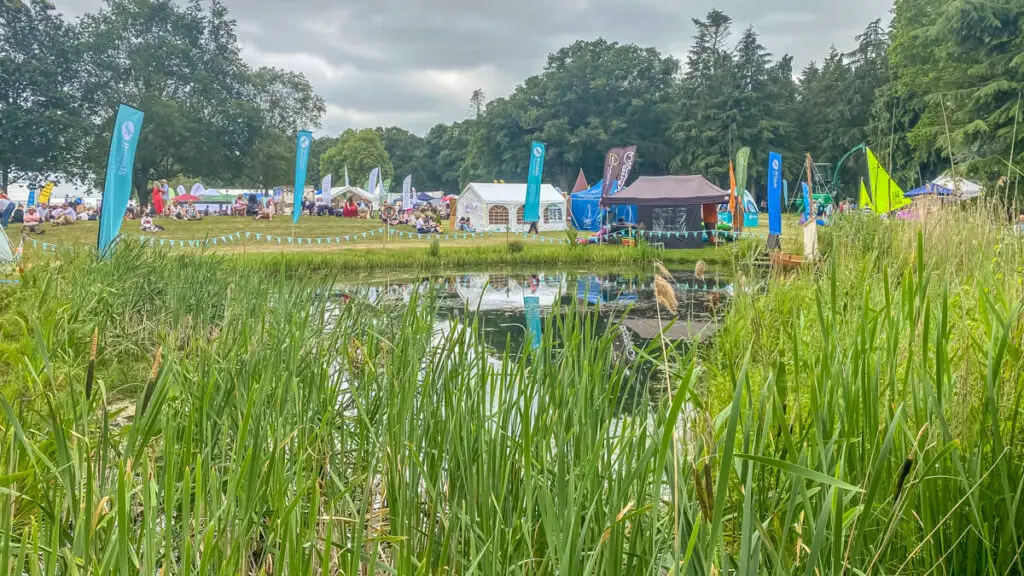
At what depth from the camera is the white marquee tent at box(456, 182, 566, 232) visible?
75.4ft

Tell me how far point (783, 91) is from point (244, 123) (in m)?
26.7

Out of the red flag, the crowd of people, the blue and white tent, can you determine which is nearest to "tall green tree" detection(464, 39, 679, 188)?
the blue and white tent

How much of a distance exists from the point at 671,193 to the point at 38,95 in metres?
23.7

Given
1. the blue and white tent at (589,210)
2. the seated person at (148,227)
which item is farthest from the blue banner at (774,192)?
the seated person at (148,227)

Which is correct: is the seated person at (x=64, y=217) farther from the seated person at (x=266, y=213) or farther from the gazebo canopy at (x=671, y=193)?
the gazebo canopy at (x=671, y=193)

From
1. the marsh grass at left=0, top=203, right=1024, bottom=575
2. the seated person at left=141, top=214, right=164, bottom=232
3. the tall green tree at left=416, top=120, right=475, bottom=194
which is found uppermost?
the tall green tree at left=416, top=120, right=475, bottom=194

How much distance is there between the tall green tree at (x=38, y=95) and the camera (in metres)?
25.6

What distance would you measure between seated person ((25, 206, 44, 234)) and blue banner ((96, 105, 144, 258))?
12.3 meters

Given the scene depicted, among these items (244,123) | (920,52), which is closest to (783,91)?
(920,52)

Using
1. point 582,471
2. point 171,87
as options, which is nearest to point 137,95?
point 171,87

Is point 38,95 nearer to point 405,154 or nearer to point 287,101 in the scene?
point 287,101

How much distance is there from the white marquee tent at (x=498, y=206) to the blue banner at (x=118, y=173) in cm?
1583

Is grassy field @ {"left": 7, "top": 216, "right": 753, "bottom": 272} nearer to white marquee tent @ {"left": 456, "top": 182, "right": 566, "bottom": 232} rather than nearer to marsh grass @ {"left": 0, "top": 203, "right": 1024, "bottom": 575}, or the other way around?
white marquee tent @ {"left": 456, "top": 182, "right": 566, "bottom": 232}

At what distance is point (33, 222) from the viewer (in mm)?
18828
